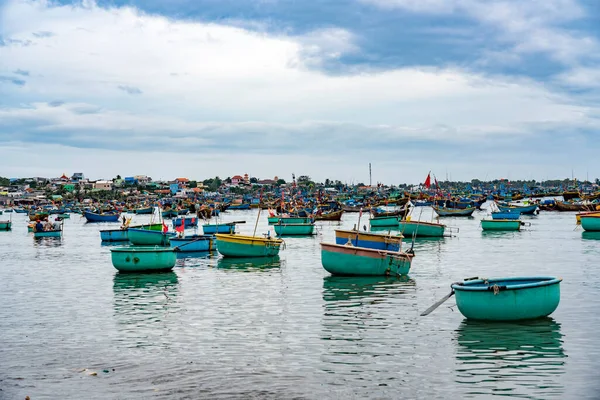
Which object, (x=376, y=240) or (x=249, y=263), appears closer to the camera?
(x=376, y=240)

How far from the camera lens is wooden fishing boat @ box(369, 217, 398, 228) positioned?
7706 centimetres

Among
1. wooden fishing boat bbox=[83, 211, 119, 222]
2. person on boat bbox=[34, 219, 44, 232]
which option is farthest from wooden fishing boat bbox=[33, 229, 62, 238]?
wooden fishing boat bbox=[83, 211, 119, 222]

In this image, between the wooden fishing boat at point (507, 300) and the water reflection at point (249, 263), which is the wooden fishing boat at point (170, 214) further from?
the wooden fishing boat at point (507, 300)

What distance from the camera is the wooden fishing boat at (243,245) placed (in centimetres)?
4184

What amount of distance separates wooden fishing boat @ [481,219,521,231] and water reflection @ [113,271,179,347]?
1779 inches

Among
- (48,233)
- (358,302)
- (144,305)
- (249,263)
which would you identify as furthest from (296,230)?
(358,302)

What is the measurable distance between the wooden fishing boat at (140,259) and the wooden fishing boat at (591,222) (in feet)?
143

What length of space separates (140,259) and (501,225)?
48.1m

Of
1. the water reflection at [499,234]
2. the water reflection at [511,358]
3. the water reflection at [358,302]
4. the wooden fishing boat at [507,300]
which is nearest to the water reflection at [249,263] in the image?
the water reflection at [358,302]

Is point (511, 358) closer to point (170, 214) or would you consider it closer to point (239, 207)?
point (170, 214)

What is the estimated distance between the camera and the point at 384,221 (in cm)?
7762

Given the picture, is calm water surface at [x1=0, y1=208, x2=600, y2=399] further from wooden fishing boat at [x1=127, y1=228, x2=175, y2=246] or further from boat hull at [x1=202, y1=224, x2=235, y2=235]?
boat hull at [x1=202, y1=224, x2=235, y2=235]

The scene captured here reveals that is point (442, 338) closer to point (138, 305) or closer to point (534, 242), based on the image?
point (138, 305)

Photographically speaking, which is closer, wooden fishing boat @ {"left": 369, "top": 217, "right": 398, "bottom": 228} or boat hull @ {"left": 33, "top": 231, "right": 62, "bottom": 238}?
boat hull @ {"left": 33, "top": 231, "right": 62, "bottom": 238}
